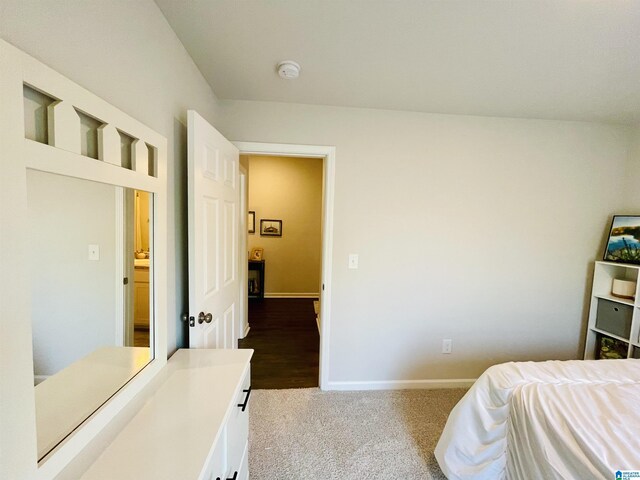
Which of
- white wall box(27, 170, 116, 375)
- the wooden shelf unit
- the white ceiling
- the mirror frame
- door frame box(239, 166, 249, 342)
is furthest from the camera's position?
door frame box(239, 166, 249, 342)

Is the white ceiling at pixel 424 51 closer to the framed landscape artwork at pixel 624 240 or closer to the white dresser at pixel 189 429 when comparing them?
the framed landscape artwork at pixel 624 240

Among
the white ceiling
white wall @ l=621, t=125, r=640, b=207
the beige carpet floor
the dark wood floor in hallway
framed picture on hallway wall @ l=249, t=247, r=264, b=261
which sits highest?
the white ceiling

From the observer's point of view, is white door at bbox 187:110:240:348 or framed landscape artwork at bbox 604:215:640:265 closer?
white door at bbox 187:110:240:348

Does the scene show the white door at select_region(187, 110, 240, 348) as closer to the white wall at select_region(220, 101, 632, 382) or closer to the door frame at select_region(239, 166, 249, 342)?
the white wall at select_region(220, 101, 632, 382)

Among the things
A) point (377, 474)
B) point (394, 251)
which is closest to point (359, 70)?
point (394, 251)

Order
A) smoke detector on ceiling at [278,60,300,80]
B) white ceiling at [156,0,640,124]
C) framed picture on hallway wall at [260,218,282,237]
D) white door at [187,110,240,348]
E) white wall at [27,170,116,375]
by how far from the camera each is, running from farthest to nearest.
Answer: framed picture on hallway wall at [260,218,282,237], smoke detector on ceiling at [278,60,300,80], white door at [187,110,240,348], white ceiling at [156,0,640,124], white wall at [27,170,116,375]

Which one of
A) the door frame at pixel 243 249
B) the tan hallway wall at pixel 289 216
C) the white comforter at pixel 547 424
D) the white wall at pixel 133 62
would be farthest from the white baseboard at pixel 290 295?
the white comforter at pixel 547 424

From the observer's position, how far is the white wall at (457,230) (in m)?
2.22

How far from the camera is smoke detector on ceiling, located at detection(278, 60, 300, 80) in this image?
1.57 metres

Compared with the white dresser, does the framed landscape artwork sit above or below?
above

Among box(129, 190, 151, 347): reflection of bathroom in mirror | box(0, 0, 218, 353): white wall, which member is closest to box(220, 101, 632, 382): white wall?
box(0, 0, 218, 353): white wall

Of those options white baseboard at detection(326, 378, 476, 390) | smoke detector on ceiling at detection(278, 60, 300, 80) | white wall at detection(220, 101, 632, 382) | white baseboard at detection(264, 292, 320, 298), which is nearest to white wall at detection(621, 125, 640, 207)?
white wall at detection(220, 101, 632, 382)

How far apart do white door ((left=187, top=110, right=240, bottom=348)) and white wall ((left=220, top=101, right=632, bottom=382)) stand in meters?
0.59

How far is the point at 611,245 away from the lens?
2.31 meters
